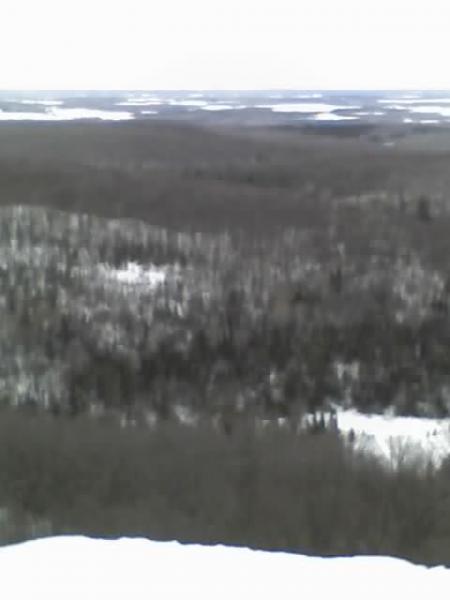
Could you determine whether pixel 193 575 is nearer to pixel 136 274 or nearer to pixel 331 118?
pixel 136 274

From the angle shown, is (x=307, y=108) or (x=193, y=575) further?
(x=307, y=108)

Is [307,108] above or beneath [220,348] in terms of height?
above

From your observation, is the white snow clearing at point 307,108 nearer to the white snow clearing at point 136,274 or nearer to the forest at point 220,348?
the forest at point 220,348

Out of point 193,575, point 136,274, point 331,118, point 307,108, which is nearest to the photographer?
point 193,575

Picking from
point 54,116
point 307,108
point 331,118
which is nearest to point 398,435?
point 54,116

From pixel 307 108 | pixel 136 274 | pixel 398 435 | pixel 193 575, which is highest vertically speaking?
pixel 307 108

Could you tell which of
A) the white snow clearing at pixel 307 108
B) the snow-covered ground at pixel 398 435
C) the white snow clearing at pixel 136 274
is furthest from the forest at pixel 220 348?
the white snow clearing at pixel 307 108

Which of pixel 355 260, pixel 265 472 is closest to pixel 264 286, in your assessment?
pixel 355 260
